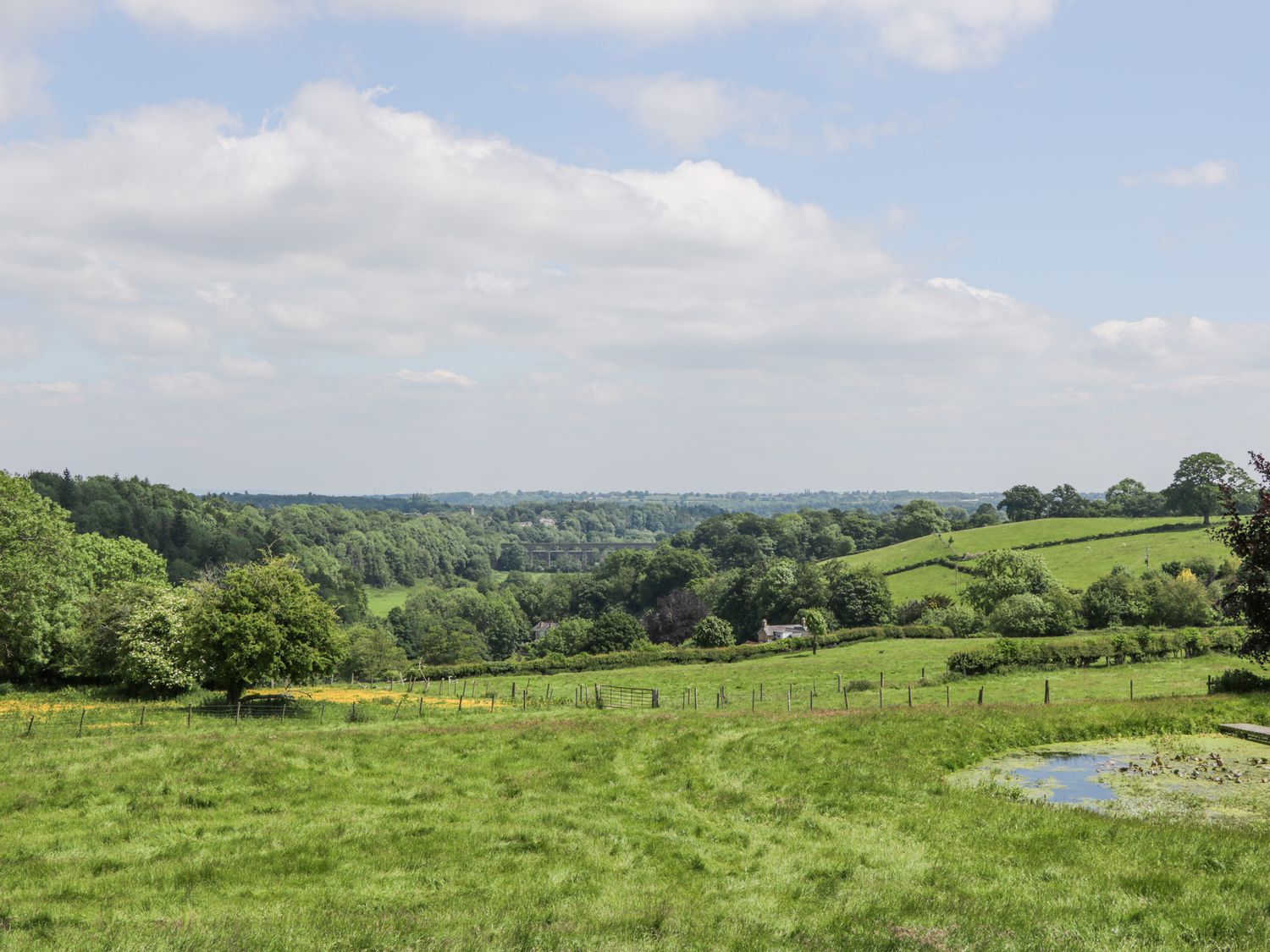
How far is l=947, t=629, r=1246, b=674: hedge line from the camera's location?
52.6 m

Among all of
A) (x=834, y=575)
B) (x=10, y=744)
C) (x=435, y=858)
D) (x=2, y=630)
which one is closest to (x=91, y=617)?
(x=2, y=630)

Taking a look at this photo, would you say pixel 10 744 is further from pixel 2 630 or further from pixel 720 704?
pixel 720 704

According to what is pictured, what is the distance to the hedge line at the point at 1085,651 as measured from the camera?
52625 mm

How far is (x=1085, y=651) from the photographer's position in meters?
53.6

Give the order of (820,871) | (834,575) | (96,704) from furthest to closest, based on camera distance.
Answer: (834,575) < (96,704) < (820,871)

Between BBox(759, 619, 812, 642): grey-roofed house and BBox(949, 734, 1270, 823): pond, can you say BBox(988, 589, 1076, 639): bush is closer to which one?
BBox(759, 619, 812, 642): grey-roofed house

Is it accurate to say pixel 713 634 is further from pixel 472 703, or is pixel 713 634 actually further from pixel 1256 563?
pixel 1256 563

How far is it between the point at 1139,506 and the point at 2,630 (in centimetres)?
16774

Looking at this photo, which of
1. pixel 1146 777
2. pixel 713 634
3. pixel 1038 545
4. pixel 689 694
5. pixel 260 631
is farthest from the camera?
pixel 1038 545

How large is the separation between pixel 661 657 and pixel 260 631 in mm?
43704

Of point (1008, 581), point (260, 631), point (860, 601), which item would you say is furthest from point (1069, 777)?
point (860, 601)

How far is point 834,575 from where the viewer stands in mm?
113188

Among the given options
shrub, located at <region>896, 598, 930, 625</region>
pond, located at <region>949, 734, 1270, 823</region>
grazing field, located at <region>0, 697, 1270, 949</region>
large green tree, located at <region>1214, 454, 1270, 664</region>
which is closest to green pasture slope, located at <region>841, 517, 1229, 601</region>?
shrub, located at <region>896, 598, 930, 625</region>

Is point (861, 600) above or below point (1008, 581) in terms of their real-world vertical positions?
below
